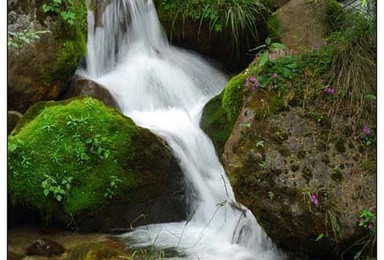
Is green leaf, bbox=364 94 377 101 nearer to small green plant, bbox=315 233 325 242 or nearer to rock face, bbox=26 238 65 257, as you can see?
small green plant, bbox=315 233 325 242

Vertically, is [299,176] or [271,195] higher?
[299,176]

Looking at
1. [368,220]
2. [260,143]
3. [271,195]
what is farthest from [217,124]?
[368,220]

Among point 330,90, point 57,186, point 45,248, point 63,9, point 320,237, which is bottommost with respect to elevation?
point 45,248

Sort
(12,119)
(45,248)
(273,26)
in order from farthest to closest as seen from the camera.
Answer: (273,26) → (12,119) → (45,248)

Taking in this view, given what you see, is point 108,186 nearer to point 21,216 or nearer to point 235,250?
point 21,216

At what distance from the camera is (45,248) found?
14.4ft

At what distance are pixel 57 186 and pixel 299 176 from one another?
2.08 m

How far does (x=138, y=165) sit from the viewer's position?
509cm

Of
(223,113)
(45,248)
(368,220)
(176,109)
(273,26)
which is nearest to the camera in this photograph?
(368,220)

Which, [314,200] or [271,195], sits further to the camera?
[271,195]

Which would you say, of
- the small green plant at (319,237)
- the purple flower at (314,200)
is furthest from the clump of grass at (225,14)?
the small green plant at (319,237)

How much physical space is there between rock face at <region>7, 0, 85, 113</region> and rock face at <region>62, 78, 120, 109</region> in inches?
5.2

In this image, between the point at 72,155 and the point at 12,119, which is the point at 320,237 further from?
the point at 12,119
